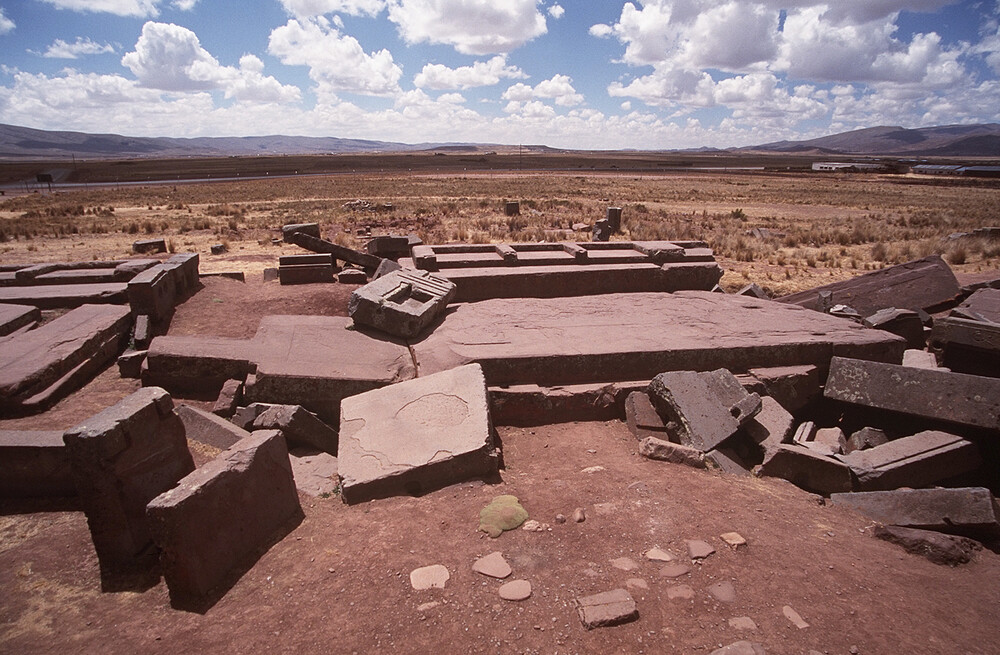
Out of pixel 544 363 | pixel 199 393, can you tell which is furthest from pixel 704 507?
pixel 199 393

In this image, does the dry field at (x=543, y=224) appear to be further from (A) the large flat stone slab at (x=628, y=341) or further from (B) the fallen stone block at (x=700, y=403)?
(B) the fallen stone block at (x=700, y=403)

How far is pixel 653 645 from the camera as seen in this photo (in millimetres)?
2715

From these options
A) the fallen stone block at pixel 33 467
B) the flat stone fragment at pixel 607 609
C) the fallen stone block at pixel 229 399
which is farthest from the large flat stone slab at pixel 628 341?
the fallen stone block at pixel 33 467

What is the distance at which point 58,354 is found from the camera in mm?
6008

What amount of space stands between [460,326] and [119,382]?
4002mm

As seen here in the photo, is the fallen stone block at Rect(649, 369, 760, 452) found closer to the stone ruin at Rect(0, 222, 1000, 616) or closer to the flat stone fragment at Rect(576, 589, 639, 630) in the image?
the stone ruin at Rect(0, 222, 1000, 616)

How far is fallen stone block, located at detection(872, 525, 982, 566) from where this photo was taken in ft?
11.8

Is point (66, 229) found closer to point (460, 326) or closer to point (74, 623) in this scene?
point (460, 326)

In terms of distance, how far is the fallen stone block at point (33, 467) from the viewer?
412 centimetres

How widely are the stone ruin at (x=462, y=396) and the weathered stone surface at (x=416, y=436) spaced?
2 cm

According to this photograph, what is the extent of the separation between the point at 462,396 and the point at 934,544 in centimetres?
368

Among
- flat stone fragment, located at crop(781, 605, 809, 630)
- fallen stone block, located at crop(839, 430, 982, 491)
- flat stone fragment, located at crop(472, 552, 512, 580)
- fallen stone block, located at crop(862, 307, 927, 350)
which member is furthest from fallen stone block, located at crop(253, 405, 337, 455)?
fallen stone block, located at crop(862, 307, 927, 350)

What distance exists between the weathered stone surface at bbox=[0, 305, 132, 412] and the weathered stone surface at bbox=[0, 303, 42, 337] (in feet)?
1.02

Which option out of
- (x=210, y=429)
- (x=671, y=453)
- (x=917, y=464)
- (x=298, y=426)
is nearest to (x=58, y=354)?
(x=210, y=429)
